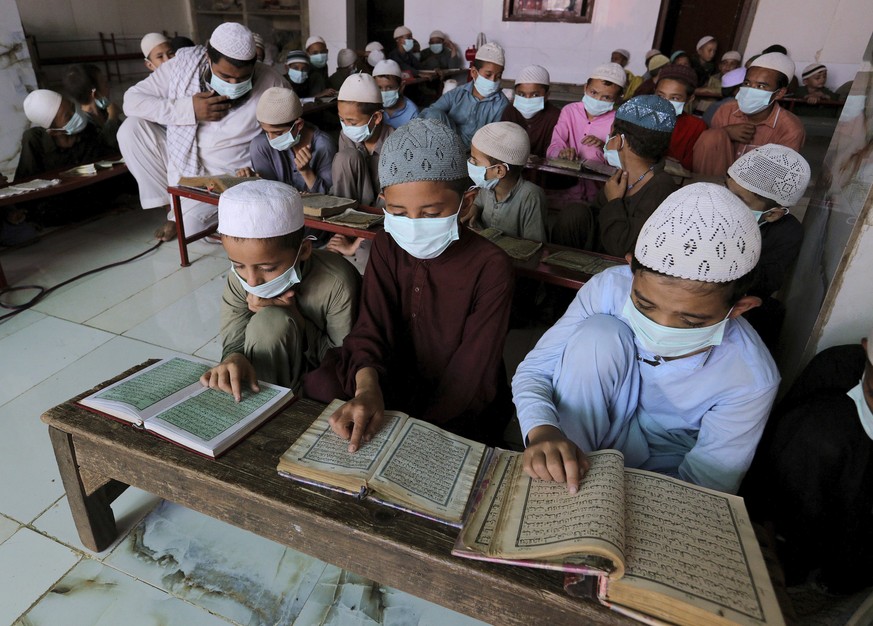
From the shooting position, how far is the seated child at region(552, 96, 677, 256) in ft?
8.91

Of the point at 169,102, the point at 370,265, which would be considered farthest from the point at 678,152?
the point at 169,102

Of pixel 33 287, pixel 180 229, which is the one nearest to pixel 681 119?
pixel 180 229

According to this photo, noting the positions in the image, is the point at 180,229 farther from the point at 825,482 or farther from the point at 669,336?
the point at 825,482

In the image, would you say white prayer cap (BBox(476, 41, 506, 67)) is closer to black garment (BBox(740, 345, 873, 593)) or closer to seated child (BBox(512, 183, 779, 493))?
seated child (BBox(512, 183, 779, 493))

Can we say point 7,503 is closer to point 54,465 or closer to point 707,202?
point 54,465

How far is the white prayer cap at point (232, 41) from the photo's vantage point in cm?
358

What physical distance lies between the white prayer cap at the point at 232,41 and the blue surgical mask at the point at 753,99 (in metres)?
3.63

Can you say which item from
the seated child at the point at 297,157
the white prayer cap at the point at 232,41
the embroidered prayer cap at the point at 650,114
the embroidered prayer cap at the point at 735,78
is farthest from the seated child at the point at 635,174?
the embroidered prayer cap at the point at 735,78

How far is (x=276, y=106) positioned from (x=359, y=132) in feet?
1.76

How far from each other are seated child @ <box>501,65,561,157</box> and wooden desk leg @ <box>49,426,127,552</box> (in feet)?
13.1

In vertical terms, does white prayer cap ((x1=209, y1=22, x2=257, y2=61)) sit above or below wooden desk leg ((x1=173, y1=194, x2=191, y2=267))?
above

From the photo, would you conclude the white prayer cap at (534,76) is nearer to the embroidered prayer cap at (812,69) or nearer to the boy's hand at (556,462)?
the boy's hand at (556,462)

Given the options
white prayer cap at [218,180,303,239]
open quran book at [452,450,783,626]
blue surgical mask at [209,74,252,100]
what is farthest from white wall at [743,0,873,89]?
open quran book at [452,450,783,626]

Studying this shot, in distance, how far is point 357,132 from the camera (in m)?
3.52
